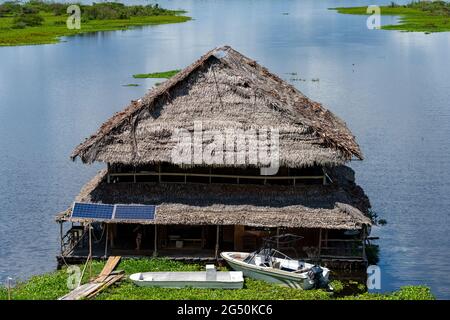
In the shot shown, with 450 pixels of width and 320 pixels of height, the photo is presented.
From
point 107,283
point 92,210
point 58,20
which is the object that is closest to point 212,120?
point 92,210

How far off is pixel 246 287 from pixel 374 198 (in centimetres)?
1402

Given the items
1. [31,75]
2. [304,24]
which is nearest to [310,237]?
[31,75]

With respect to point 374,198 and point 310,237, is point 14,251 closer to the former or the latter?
point 310,237

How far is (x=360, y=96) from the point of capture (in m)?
61.9

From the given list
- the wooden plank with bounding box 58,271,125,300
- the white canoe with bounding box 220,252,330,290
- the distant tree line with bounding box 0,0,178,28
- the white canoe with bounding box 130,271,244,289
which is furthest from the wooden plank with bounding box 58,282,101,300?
the distant tree line with bounding box 0,0,178,28

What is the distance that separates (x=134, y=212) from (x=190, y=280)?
406 centimetres

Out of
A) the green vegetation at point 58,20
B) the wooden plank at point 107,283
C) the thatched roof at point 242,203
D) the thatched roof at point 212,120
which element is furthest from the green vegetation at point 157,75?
the wooden plank at point 107,283

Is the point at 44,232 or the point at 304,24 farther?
the point at 304,24

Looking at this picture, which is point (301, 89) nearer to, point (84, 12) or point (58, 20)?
point (58, 20)

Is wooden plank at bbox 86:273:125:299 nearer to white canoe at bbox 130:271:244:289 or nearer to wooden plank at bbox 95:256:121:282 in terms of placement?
wooden plank at bbox 95:256:121:282

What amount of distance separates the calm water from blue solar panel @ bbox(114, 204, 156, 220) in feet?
13.7

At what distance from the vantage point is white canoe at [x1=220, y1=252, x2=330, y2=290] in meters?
25.0

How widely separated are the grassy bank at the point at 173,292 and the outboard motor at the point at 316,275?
13.6 inches

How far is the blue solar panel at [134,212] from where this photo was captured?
27.2m
